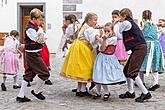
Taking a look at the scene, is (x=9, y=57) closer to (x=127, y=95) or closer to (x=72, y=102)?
(x=72, y=102)

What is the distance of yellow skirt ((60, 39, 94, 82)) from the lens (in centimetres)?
696

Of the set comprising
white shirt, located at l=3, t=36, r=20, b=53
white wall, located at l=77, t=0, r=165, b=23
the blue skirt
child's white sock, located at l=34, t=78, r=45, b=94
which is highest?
white wall, located at l=77, t=0, r=165, b=23

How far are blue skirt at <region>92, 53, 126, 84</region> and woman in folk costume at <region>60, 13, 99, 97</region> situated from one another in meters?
0.13

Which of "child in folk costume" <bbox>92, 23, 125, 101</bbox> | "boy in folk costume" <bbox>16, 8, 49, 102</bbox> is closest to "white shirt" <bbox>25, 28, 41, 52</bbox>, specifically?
"boy in folk costume" <bbox>16, 8, 49, 102</bbox>

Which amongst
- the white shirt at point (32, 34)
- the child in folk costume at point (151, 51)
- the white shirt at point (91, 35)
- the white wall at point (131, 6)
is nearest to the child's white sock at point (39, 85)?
the white shirt at point (32, 34)

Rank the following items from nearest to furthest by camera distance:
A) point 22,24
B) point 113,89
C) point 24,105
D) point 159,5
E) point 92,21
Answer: point 24,105
point 92,21
point 113,89
point 159,5
point 22,24

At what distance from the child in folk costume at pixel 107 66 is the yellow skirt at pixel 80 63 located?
0.37 ft

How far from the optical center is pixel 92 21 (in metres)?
7.11

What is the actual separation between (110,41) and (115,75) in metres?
0.56

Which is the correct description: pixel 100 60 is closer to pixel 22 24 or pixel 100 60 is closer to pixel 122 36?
pixel 122 36

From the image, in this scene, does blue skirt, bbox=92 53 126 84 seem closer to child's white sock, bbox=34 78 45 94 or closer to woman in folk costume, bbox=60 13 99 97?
woman in folk costume, bbox=60 13 99 97

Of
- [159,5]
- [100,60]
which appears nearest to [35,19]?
[100,60]

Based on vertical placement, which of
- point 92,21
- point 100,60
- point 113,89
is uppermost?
point 92,21

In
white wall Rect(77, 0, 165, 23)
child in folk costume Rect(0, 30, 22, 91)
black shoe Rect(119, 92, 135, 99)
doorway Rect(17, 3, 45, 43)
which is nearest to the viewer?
black shoe Rect(119, 92, 135, 99)
